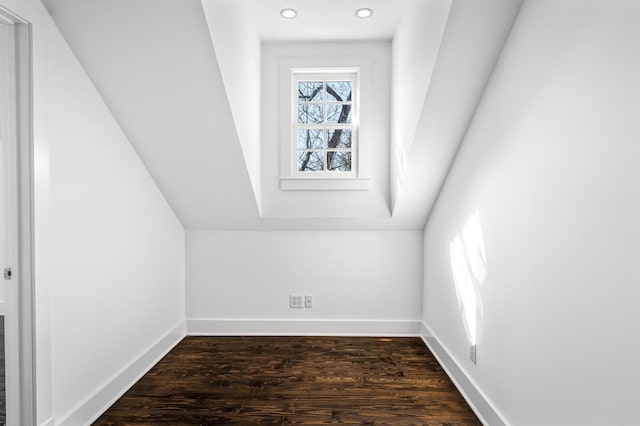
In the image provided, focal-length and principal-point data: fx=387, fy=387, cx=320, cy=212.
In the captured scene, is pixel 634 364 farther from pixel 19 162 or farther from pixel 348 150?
pixel 348 150

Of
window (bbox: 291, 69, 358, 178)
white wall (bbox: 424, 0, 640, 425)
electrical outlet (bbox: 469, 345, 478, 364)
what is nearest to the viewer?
white wall (bbox: 424, 0, 640, 425)

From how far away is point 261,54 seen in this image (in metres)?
3.18

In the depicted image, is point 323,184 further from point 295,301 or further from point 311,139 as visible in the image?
point 295,301

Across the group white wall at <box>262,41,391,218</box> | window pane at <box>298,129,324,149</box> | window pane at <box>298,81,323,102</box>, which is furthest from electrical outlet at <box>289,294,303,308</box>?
window pane at <box>298,81,323,102</box>

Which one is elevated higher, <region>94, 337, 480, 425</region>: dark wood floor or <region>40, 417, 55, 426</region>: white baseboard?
<region>40, 417, 55, 426</region>: white baseboard

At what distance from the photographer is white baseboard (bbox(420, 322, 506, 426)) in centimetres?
195

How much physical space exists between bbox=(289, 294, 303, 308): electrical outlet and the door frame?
200 centimetres

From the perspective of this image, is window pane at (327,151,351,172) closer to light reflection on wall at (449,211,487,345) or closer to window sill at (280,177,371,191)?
window sill at (280,177,371,191)

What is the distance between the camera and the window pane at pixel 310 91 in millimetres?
3363

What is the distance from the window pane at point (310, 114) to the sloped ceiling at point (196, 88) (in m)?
0.58

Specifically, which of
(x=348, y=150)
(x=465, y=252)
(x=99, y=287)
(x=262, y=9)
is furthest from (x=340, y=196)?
(x=99, y=287)

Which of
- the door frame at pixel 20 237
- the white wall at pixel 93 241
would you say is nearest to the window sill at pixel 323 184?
the white wall at pixel 93 241

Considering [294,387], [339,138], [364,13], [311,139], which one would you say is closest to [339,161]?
[339,138]

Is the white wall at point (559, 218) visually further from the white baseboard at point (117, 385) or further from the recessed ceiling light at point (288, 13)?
the white baseboard at point (117, 385)
